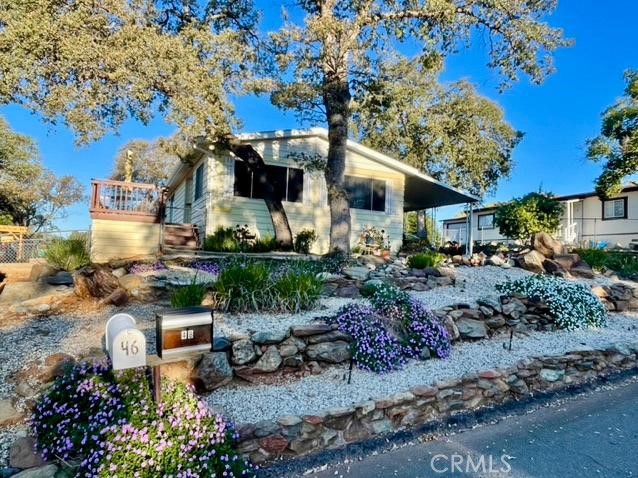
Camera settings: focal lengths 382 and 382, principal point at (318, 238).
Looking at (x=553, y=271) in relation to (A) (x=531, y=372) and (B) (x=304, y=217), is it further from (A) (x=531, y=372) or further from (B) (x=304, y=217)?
(B) (x=304, y=217)

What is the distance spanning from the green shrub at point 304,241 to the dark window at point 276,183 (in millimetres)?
1102

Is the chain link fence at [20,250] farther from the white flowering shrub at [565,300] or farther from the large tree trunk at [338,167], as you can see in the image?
the white flowering shrub at [565,300]

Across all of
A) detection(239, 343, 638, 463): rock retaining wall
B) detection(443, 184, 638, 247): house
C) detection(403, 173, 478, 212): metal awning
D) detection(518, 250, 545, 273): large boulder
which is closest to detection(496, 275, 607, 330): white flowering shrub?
detection(239, 343, 638, 463): rock retaining wall

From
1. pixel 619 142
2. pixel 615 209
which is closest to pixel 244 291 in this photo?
pixel 619 142

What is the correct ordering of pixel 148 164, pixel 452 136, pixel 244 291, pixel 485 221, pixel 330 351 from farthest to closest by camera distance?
pixel 148 164
pixel 485 221
pixel 452 136
pixel 244 291
pixel 330 351

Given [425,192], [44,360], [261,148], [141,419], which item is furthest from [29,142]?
[141,419]

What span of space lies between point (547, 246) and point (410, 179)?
17.7 feet

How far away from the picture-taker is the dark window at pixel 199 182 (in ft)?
36.7

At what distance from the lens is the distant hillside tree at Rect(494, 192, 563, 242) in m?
10.1

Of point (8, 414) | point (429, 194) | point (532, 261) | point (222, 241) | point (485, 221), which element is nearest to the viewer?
point (8, 414)

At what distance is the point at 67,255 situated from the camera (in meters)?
6.80

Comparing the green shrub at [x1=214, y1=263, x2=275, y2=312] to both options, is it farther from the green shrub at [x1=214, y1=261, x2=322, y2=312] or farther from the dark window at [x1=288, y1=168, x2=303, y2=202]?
the dark window at [x1=288, y1=168, x2=303, y2=202]

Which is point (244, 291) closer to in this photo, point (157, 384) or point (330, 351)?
point (330, 351)

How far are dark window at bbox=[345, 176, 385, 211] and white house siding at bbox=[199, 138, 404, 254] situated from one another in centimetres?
17
